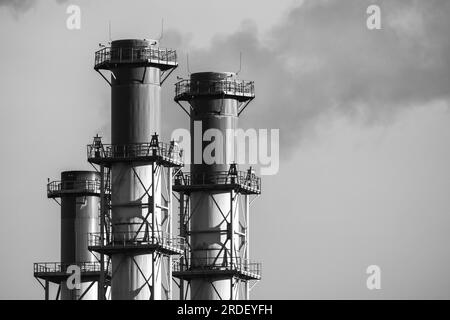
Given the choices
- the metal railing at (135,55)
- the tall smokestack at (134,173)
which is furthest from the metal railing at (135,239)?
the metal railing at (135,55)

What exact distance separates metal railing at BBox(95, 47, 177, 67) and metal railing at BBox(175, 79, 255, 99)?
36.7ft

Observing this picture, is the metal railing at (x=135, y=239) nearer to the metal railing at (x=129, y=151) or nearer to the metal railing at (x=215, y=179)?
the metal railing at (x=129, y=151)

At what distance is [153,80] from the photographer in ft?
420

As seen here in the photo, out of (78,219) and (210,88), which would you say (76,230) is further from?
(210,88)

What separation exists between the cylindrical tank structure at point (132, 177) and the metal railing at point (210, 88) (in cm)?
1245

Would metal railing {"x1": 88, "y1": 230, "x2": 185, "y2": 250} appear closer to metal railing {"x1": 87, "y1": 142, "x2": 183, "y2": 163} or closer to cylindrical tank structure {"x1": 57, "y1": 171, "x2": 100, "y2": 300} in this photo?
metal railing {"x1": 87, "y1": 142, "x2": 183, "y2": 163}

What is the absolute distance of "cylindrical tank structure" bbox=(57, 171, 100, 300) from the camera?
14512cm

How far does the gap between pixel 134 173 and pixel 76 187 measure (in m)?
20.7

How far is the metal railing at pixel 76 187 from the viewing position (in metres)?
147

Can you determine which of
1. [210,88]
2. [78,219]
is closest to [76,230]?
[78,219]

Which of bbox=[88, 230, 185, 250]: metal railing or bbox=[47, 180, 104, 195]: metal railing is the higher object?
bbox=[47, 180, 104, 195]: metal railing

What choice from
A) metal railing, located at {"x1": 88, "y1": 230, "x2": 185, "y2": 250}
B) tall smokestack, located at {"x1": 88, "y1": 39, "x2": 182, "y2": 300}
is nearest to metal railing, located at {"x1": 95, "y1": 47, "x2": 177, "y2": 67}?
tall smokestack, located at {"x1": 88, "y1": 39, "x2": 182, "y2": 300}

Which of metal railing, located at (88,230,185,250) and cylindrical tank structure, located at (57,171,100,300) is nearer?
metal railing, located at (88,230,185,250)
